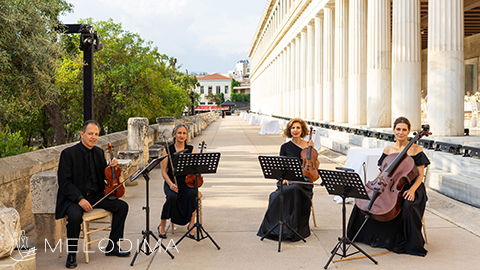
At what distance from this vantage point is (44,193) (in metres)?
5.57

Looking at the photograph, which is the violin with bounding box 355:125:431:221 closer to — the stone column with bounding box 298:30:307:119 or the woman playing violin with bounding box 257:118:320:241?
the woman playing violin with bounding box 257:118:320:241

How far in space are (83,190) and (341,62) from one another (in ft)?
57.0

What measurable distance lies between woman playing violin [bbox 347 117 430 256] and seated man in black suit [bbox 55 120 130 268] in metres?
2.88

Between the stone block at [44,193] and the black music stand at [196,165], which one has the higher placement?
the black music stand at [196,165]

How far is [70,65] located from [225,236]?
16157 mm

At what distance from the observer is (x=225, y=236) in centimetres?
598

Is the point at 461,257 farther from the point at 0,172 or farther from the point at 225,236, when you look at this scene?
the point at 0,172

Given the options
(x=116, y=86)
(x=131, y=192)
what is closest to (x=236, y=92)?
(x=116, y=86)

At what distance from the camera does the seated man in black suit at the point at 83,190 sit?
5000 millimetres

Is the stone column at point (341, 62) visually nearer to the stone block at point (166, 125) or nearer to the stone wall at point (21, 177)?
the stone block at point (166, 125)

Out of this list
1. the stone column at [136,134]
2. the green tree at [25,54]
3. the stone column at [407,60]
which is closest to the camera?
the green tree at [25,54]

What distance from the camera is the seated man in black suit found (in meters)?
5.00

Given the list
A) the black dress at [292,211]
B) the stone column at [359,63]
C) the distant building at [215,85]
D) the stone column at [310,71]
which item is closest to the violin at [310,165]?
the black dress at [292,211]

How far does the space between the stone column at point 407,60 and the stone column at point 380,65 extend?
1783mm
